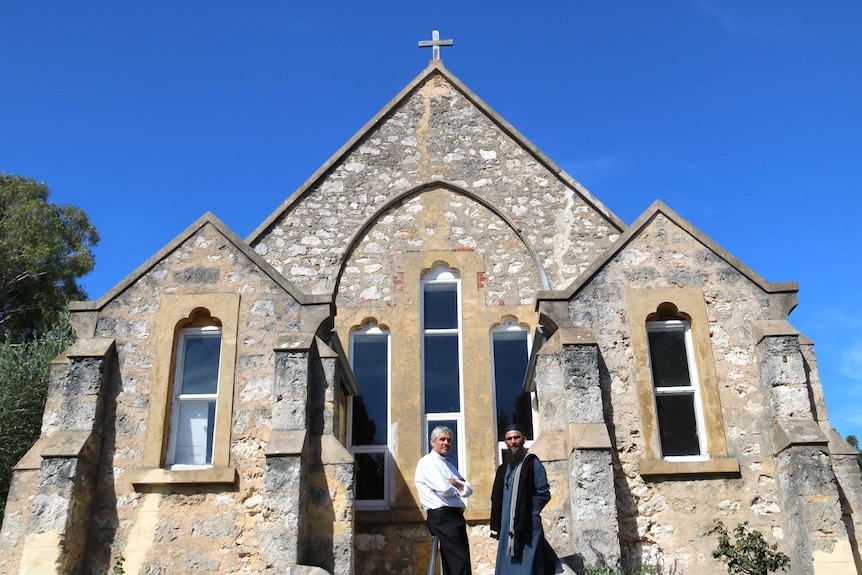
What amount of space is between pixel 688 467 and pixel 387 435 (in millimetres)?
4675

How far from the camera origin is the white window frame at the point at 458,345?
40.3 ft

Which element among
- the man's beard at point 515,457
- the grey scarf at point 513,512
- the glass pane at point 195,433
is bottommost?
the grey scarf at point 513,512

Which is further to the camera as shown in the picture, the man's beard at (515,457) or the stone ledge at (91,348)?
the stone ledge at (91,348)

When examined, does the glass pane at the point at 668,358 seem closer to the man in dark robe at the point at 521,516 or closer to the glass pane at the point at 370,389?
the man in dark robe at the point at 521,516

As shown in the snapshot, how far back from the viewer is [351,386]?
39.1 feet

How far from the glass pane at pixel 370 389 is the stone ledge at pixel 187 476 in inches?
115

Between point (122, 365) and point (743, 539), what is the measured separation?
317 inches

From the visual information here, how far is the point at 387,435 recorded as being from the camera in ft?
40.5

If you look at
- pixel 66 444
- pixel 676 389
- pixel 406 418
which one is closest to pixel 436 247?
pixel 406 418

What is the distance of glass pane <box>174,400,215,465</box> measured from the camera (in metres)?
10.3

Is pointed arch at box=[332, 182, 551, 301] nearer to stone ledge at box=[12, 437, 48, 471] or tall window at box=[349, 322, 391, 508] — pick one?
tall window at box=[349, 322, 391, 508]

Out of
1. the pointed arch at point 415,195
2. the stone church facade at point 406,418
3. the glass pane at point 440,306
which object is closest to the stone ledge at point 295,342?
the stone church facade at point 406,418

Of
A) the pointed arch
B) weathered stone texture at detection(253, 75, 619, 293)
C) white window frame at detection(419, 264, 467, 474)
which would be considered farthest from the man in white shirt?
weathered stone texture at detection(253, 75, 619, 293)

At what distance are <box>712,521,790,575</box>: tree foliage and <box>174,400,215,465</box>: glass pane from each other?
21.2 feet
